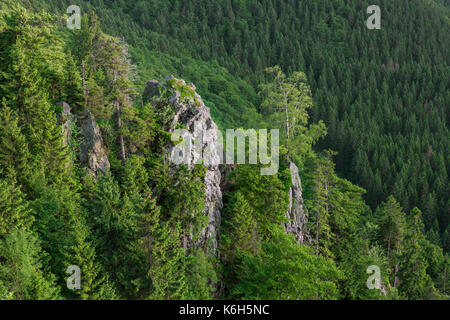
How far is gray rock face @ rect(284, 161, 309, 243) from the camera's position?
4331 centimetres

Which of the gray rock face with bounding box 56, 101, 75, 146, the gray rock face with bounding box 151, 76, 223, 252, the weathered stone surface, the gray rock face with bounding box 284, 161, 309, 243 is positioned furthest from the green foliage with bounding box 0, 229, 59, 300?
the gray rock face with bounding box 284, 161, 309, 243

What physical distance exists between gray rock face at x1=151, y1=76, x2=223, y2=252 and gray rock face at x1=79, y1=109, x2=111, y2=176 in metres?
6.45

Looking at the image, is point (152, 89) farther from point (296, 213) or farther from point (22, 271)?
point (296, 213)

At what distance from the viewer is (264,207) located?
3812 cm

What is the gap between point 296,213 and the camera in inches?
1759

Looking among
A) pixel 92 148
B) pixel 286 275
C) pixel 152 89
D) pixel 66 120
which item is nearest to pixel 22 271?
pixel 92 148

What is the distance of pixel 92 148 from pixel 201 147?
10931 millimetres

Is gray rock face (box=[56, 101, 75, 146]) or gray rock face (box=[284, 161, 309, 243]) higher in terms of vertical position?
gray rock face (box=[56, 101, 75, 146])

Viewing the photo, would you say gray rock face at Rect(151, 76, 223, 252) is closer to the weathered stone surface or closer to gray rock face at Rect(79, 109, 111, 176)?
the weathered stone surface

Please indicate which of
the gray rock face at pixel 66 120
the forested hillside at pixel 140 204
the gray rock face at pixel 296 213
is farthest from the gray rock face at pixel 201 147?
the gray rock face at pixel 296 213

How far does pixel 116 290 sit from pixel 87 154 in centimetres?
1214
